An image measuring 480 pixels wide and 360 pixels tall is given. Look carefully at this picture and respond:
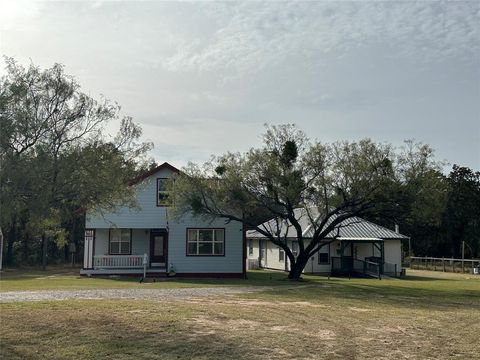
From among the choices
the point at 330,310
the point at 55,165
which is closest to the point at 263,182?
the point at 330,310

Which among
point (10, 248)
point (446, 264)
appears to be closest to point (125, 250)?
point (10, 248)

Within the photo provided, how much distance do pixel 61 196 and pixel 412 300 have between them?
40.7 ft

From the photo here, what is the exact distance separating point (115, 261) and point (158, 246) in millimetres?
2770

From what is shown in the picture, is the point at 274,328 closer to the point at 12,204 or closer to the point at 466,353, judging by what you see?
the point at 466,353

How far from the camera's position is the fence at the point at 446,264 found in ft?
154

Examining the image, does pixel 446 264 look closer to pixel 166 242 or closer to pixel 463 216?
pixel 463 216

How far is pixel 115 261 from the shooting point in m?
30.8

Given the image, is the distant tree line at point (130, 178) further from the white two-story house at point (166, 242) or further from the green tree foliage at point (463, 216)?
the green tree foliage at point (463, 216)

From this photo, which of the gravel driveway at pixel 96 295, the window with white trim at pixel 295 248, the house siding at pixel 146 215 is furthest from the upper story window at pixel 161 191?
the window with white trim at pixel 295 248

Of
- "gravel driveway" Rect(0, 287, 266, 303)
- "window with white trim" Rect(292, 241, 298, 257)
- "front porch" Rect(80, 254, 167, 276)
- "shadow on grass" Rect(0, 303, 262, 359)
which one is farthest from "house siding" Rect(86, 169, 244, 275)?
"shadow on grass" Rect(0, 303, 262, 359)

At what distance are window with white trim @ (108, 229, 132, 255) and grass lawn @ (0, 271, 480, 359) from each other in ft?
53.8

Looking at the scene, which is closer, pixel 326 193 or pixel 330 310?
pixel 330 310

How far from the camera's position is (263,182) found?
92.5 ft

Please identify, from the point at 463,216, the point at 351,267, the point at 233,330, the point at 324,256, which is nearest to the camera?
the point at 233,330
